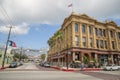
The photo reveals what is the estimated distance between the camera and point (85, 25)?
4809cm

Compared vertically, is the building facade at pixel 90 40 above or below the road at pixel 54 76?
above

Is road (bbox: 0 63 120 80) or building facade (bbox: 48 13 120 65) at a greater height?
building facade (bbox: 48 13 120 65)

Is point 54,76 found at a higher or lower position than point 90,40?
lower

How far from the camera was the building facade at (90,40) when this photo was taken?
1746 inches

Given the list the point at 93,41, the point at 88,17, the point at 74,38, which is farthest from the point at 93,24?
the point at 74,38

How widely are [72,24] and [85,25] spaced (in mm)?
5365

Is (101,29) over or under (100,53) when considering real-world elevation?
over

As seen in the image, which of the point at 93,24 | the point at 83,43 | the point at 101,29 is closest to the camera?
the point at 83,43

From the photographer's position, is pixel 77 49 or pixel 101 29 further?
pixel 101 29

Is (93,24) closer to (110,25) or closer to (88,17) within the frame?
(88,17)

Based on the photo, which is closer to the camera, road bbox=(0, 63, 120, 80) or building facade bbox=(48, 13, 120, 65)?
road bbox=(0, 63, 120, 80)

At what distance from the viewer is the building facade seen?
44.3 meters

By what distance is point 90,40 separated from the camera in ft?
159

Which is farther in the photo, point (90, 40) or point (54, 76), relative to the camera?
point (90, 40)
